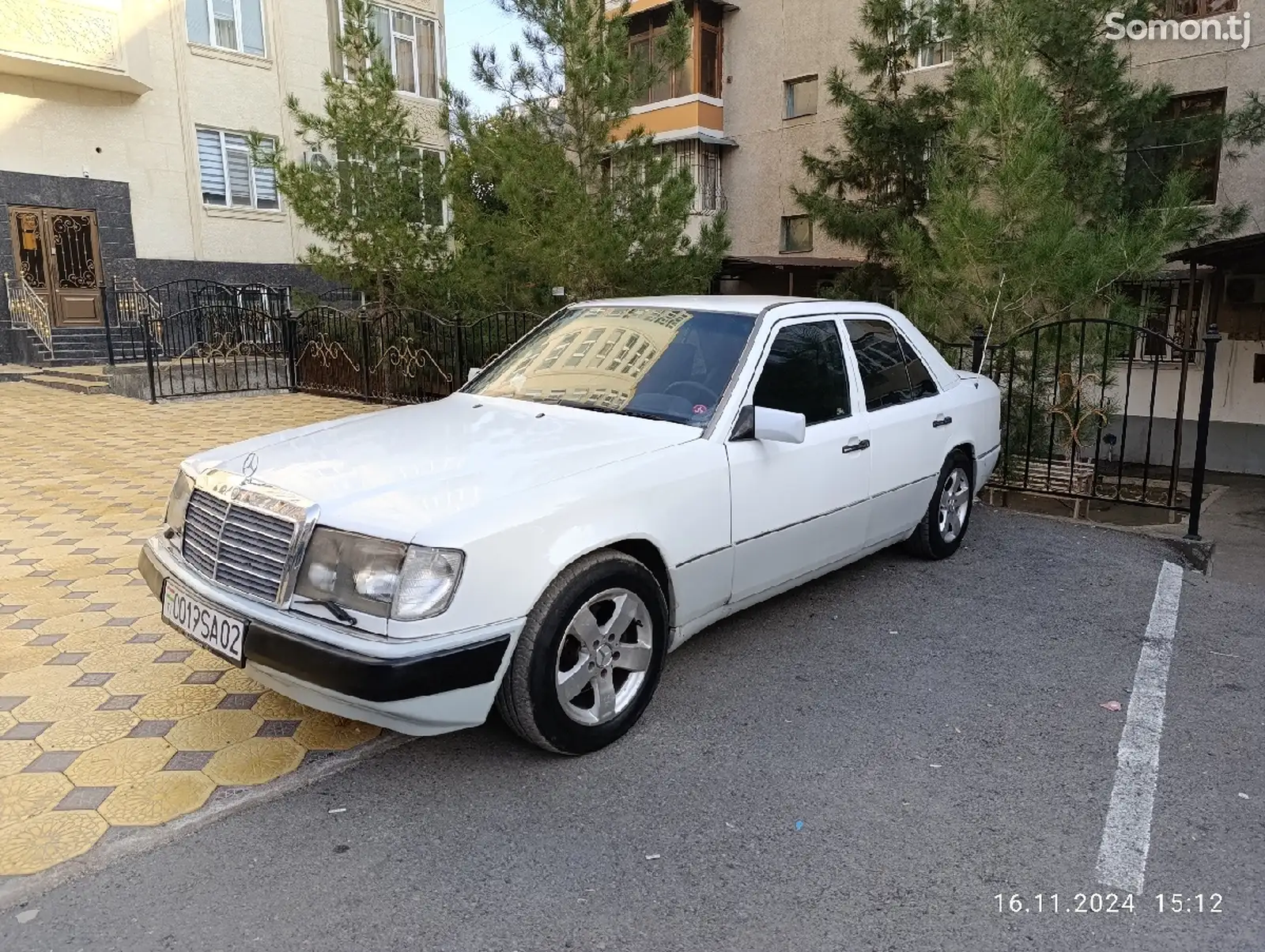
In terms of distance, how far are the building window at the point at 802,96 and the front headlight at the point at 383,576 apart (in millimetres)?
21182

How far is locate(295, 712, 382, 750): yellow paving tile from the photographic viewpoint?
332 centimetres

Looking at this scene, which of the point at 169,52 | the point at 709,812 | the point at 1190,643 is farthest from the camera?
the point at 169,52

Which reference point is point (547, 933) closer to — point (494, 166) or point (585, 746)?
point (585, 746)

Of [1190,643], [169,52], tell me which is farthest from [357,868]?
[169,52]

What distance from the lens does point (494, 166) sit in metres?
10.1

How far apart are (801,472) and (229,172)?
19111 millimetres

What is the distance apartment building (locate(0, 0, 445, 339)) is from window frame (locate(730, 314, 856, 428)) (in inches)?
575

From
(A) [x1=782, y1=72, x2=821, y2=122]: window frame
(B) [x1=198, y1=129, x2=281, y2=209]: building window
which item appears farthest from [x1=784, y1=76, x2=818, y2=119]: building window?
(B) [x1=198, y1=129, x2=281, y2=209]: building window

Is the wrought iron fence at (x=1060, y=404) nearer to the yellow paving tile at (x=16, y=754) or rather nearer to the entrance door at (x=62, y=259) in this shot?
the yellow paving tile at (x=16, y=754)

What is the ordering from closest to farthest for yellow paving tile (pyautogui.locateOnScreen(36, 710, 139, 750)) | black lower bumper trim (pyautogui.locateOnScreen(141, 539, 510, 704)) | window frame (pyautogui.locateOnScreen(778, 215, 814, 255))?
1. black lower bumper trim (pyautogui.locateOnScreen(141, 539, 510, 704))
2. yellow paving tile (pyautogui.locateOnScreen(36, 710, 139, 750))
3. window frame (pyautogui.locateOnScreen(778, 215, 814, 255))

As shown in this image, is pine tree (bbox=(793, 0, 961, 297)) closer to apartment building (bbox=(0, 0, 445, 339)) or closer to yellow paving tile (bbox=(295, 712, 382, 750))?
apartment building (bbox=(0, 0, 445, 339))

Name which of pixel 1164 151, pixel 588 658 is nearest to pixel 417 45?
pixel 1164 151

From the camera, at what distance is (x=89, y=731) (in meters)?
3.38

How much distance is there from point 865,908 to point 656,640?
3.97ft
